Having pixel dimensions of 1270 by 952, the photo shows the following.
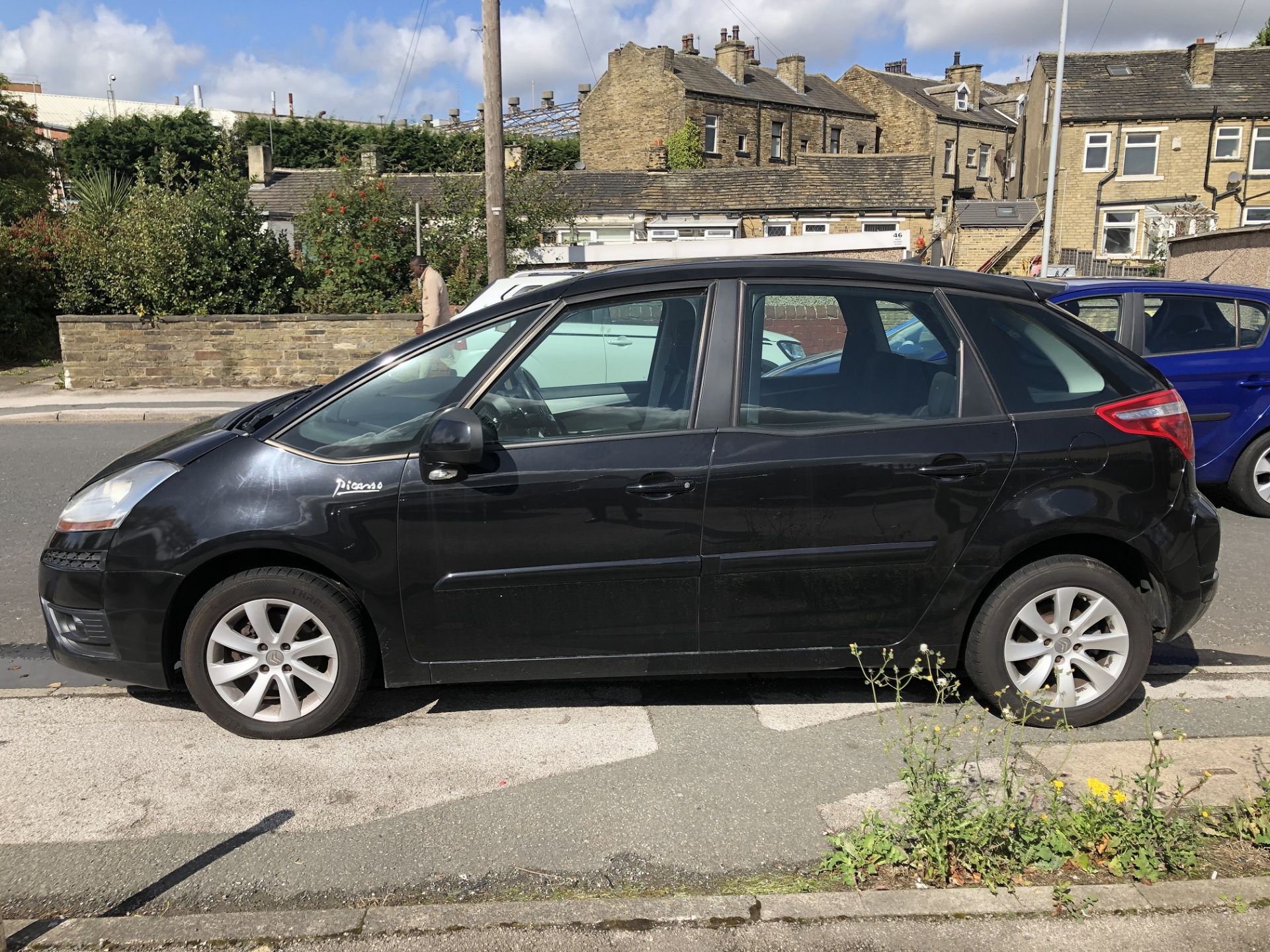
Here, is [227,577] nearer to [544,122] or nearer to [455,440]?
[455,440]

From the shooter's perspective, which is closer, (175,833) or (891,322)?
(175,833)

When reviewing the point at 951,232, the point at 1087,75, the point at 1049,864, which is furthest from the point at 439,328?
the point at 1087,75

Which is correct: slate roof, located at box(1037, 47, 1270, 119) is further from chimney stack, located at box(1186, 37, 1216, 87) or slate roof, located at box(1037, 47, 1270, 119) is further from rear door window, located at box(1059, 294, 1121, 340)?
rear door window, located at box(1059, 294, 1121, 340)

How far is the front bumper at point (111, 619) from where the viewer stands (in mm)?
3781

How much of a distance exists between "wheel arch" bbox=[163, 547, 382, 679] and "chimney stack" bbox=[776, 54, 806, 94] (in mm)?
55449

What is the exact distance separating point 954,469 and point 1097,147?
44.9 metres

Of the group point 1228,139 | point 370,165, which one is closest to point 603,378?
point 370,165

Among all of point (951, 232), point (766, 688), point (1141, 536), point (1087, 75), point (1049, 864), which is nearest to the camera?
point (1049, 864)

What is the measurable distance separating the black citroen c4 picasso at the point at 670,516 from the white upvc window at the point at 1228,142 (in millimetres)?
45804

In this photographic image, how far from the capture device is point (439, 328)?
4.09m

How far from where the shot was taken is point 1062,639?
395cm

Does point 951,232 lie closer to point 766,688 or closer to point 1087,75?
point 1087,75

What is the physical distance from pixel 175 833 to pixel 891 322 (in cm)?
323

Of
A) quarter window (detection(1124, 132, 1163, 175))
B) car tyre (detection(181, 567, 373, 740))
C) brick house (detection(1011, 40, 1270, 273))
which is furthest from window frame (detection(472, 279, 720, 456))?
quarter window (detection(1124, 132, 1163, 175))
